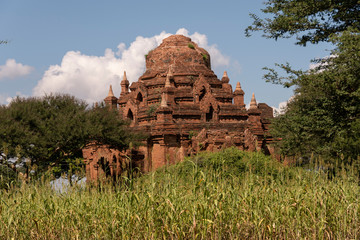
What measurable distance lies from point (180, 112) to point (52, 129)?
6334mm

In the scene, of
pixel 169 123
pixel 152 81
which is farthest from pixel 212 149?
pixel 152 81

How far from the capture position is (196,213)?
21.0ft

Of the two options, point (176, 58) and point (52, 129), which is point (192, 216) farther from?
point (176, 58)

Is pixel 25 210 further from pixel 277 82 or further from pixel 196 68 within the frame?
pixel 196 68

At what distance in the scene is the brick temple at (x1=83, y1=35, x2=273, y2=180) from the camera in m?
20.9

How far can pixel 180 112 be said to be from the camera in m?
22.0

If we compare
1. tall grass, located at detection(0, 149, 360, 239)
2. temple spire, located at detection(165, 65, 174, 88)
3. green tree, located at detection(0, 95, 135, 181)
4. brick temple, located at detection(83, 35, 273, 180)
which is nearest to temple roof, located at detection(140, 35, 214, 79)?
brick temple, located at detection(83, 35, 273, 180)

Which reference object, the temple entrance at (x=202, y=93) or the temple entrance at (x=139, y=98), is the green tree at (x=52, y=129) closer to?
the temple entrance at (x=139, y=98)

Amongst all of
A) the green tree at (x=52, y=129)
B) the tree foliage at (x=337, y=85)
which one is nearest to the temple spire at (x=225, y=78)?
the green tree at (x=52, y=129)

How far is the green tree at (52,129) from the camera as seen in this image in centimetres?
1929

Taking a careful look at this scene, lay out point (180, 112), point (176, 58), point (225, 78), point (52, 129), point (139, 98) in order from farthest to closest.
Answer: point (176, 58)
point (225, 78)
point (139, 98)
point (180, 112)
point (52, 129)

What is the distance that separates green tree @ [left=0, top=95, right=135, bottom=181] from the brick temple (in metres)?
1.13

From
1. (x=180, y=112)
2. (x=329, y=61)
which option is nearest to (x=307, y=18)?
(x=329, y=61)

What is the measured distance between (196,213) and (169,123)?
14.5 m
